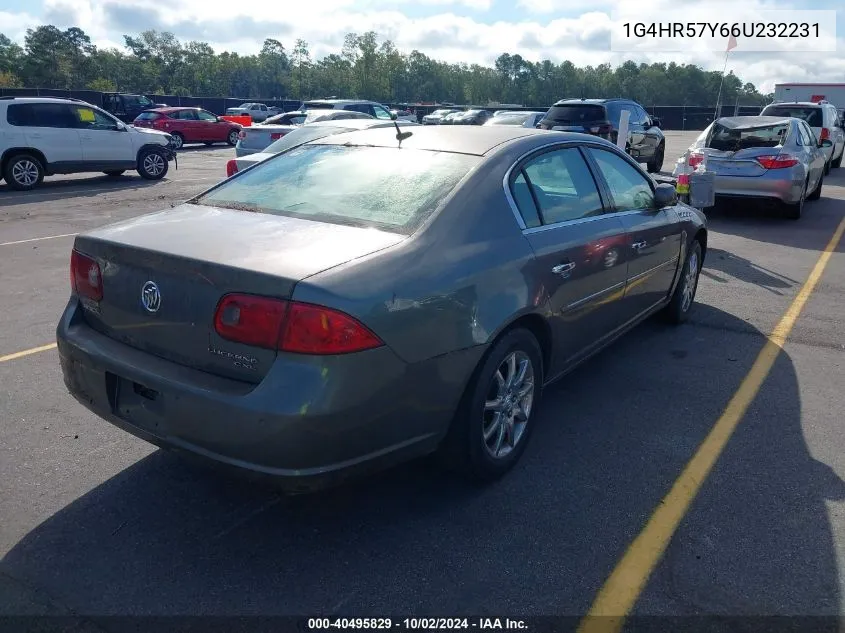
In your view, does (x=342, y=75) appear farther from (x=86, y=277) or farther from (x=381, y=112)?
(x=86, y=277)

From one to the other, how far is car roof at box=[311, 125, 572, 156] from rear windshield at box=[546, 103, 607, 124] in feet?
41.2

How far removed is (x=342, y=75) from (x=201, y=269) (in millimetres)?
117302

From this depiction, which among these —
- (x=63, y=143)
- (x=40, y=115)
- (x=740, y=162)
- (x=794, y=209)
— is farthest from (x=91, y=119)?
(x=794, y=209)

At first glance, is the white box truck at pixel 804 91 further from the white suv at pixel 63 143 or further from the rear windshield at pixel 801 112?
the white suv at pixel 63 143

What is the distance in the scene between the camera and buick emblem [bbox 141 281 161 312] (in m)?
2.99

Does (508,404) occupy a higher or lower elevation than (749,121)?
A: lower

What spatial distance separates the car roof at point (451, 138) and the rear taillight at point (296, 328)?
1.48 meters

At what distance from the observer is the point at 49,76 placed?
8412 cm

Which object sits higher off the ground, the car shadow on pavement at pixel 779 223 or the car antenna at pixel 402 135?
the car antenna at pixel 402 135

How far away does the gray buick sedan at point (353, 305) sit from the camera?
8.86ft

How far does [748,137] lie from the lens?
1142 centimetres

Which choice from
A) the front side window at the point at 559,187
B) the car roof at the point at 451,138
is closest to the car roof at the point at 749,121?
the car roof at the point at 451,138

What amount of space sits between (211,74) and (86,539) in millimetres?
124358

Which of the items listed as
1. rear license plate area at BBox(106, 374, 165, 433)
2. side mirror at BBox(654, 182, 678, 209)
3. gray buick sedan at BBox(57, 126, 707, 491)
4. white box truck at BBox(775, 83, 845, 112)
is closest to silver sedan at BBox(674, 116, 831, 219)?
side mirror at BBox(654, 182, 678, 209)
